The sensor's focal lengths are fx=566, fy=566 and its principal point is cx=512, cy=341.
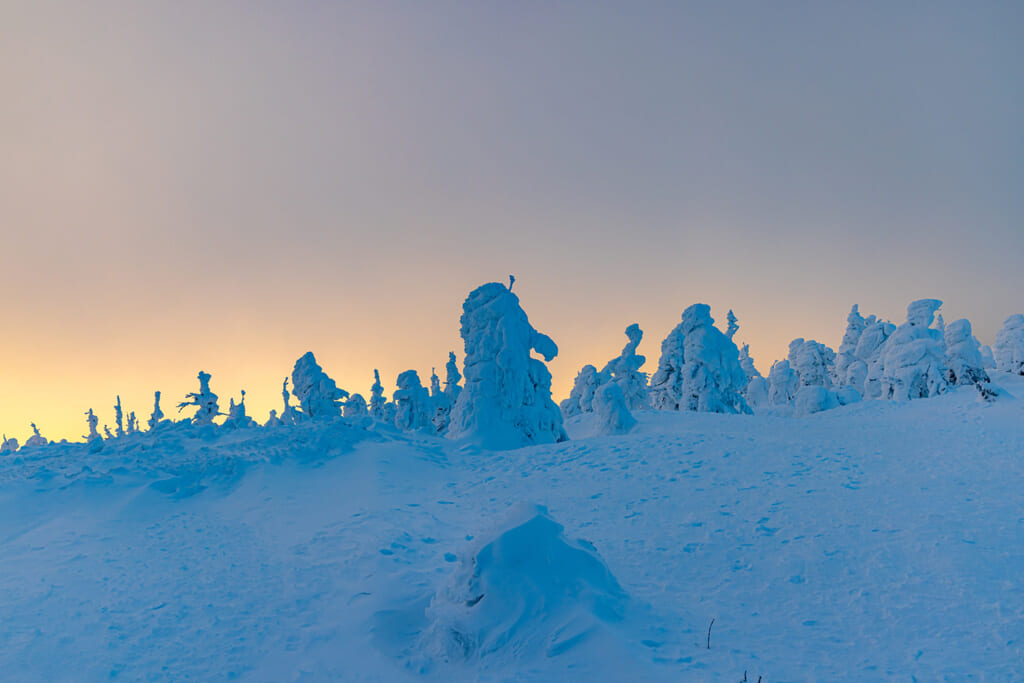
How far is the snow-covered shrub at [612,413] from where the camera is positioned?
30.9m

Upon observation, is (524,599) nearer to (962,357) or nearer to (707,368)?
(707,368)

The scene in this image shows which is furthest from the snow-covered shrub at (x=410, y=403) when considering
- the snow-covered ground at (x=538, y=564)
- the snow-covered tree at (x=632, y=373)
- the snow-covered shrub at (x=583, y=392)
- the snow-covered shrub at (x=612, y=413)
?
the snow-covered ground at (x=538, y=564)

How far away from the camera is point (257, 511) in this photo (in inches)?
579

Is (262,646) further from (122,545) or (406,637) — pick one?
(122,545)

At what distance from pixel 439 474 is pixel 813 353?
168ft

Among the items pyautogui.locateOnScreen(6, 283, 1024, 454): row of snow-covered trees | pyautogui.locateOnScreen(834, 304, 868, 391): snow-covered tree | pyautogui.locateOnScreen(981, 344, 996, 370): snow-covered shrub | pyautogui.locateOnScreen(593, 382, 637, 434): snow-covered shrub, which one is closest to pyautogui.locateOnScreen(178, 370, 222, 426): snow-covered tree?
pyautogui.locateOnScreen(6, 283, 1024, 454): row of snow-covered trees

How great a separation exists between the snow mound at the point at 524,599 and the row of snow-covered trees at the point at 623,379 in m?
15.8

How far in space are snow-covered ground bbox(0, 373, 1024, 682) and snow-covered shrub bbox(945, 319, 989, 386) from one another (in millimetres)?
20907

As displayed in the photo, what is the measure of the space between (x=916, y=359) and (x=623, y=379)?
19896 millimetres

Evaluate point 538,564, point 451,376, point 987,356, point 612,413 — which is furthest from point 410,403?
point 987,356

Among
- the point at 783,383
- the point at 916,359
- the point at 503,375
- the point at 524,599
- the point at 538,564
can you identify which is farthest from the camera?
the point at 783,383

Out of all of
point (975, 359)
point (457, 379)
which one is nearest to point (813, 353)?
point (975, 359)

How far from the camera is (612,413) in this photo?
3097cm

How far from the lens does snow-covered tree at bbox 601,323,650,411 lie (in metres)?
46.4
